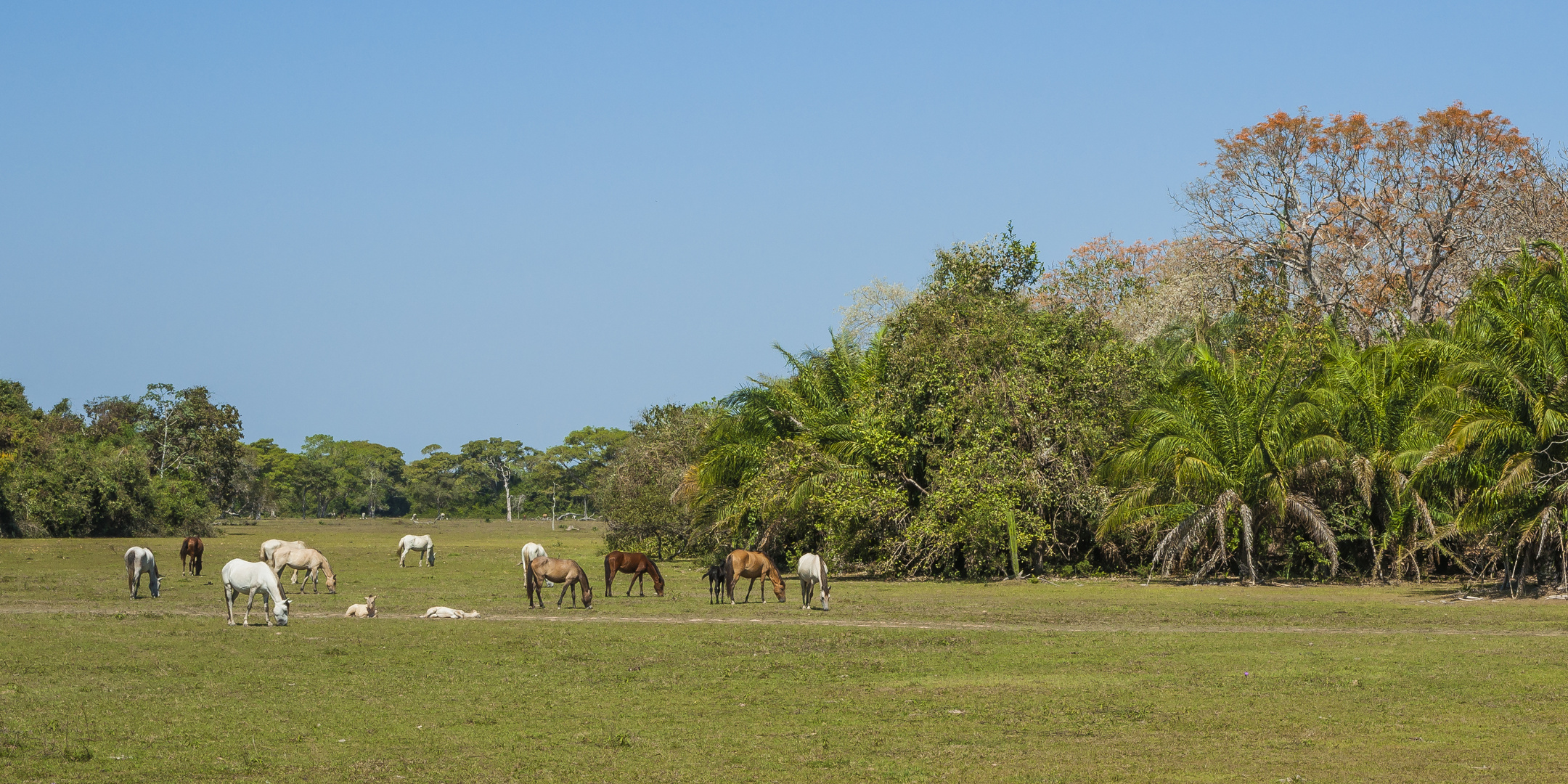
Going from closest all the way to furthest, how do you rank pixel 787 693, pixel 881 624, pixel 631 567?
pixel 787 693 → pixel 881 624 → pixel 631 567

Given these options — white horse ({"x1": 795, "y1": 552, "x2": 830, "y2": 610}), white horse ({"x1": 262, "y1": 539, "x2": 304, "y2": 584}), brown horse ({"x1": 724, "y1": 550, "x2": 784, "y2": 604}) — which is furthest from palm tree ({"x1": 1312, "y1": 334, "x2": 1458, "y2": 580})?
white horse ({"x1": 262, "y1": 539, "x2": 304, "y2": 584})

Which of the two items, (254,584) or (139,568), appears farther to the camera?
(139,568)

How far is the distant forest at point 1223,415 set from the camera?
25953mm

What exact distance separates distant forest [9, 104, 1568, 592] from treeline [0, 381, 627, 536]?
2924 cm

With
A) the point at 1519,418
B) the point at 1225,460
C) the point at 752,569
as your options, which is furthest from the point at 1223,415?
the point at 752,569

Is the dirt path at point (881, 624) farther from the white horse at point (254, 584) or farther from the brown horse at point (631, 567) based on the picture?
the brown horse at point (631, 567)

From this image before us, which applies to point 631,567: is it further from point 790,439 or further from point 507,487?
point 507,487

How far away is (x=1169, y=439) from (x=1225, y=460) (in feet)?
5.24

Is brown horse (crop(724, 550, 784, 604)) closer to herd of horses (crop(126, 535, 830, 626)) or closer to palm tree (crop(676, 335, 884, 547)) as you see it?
herd of horses (crop(126, 535, 830, 626))

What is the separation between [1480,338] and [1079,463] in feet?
37.2

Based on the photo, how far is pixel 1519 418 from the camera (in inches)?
976

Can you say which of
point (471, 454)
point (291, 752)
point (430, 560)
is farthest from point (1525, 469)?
point (471, 454)

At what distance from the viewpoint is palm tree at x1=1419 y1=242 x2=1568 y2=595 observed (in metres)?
24.3

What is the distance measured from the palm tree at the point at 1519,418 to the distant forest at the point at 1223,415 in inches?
2.1
